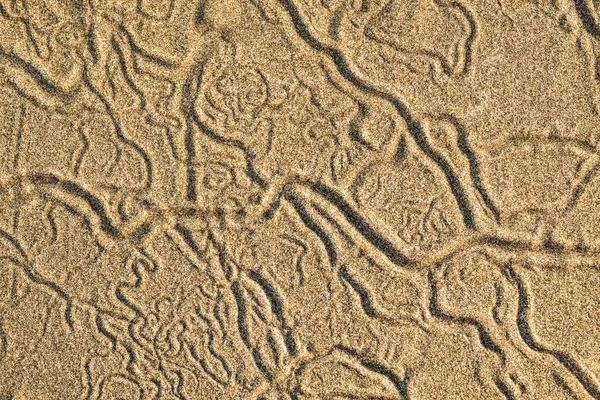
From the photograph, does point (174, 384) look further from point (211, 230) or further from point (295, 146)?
point (295, 146)

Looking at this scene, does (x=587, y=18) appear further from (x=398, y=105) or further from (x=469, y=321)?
(x=469, y=321)

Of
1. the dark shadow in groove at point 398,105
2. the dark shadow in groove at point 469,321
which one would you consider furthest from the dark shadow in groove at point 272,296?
the dark shadow in groove at point 398,105

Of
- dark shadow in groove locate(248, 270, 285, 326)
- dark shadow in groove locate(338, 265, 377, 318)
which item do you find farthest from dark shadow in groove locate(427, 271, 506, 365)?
dark shadow in groove locate(248, 270, 285, 326)

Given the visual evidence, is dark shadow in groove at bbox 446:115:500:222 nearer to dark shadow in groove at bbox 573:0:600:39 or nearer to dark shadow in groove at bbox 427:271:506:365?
dark shadow in groove at bbox 427:271:506:365

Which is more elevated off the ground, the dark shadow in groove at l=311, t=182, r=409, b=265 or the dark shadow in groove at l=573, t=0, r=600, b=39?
the dark shadow in groove at l=573, t=0, r=600, b=39

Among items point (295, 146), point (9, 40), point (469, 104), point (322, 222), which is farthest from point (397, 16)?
point (9, 40)

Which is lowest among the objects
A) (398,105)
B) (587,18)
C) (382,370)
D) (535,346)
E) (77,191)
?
(382,370)

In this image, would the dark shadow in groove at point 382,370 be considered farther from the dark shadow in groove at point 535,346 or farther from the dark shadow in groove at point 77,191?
the dark shadow in groove at point 77,191

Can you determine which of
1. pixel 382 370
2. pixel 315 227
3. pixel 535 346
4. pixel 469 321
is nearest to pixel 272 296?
pixel 315 227

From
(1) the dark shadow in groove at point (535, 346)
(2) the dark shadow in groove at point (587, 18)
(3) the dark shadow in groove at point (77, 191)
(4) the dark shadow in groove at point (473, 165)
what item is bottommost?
(1) the dark shadow in groove at point (535, 346)
